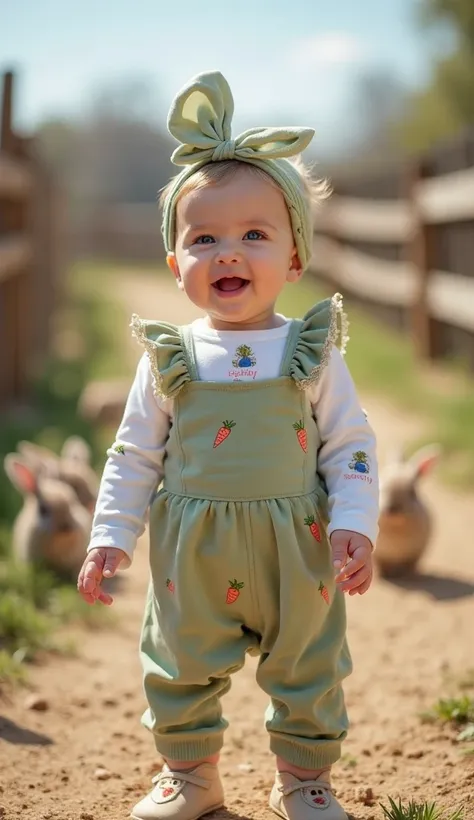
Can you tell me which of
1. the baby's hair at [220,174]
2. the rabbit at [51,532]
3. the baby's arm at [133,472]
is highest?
the baby's hair at [220,174]

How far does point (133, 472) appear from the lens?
2.53m

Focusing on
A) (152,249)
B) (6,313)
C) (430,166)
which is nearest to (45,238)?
(6,313)

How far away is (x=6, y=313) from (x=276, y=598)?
20.0 feet

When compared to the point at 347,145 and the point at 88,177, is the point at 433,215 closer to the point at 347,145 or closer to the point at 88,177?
the point at 347,145

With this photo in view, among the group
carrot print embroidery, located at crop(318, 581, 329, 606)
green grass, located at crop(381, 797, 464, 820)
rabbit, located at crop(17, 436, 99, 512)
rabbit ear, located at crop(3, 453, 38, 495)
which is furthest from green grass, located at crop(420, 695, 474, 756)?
rabbit, located at crop(17, 436, 99, 512)

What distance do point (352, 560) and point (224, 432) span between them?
39 cm

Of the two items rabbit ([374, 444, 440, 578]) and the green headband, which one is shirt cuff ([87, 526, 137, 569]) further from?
rabbit ([374, 444, 440, 578])

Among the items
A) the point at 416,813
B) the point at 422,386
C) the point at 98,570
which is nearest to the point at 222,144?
the point at 98,570

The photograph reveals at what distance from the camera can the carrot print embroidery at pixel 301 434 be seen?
2451mm

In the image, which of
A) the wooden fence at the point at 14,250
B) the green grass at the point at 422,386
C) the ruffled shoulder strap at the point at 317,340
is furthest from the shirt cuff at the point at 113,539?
the wooden fence at the point at 14,250

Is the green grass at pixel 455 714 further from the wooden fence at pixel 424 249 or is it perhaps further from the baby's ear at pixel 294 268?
the wooden fence at pixel 424 249

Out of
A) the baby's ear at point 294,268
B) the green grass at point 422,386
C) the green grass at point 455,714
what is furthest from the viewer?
the green grass at point 422,386

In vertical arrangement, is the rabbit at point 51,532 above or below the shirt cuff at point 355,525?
below

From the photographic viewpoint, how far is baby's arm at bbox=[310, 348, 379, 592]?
7.79 feet
